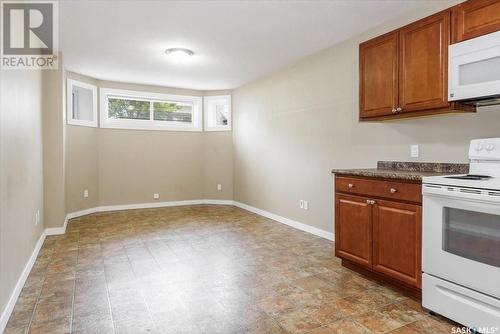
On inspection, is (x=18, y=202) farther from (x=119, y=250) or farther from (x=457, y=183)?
(x=457, y=183)

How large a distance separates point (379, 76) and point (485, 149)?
115cm

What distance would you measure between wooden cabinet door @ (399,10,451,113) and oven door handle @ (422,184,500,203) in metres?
0.74

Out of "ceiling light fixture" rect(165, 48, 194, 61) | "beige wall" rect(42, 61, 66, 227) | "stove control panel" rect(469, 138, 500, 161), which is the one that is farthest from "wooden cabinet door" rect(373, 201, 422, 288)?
"beige wall" rect(42, 61, 66, 227)

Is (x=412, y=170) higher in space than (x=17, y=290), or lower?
higher

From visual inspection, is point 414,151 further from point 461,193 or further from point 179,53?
point 179,53

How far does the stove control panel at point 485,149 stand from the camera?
2094mm

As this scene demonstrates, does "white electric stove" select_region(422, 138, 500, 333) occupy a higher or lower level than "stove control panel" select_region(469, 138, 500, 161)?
lower

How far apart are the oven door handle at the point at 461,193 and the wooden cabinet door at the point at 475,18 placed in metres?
1.14

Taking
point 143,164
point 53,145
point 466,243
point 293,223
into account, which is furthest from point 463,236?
point 143,164

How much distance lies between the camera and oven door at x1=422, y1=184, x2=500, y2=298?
5.96 feet

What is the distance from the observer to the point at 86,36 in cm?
360

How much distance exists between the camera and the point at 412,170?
294 centimetres

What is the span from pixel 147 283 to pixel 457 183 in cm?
251

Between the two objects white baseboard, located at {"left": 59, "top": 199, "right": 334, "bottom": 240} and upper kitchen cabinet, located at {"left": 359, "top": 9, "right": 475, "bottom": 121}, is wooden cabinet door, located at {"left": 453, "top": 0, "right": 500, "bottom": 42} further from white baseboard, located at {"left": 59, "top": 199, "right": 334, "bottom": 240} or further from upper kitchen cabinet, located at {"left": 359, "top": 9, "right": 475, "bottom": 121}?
white baseboard, located at {"left": 59, "top": 199, "right": 334, "bottom": 240}
